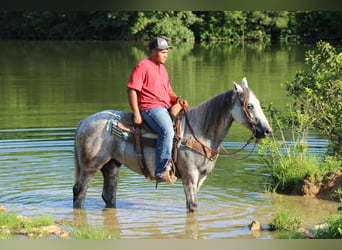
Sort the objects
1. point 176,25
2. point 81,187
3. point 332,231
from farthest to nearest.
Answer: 1. point 176,25
2. point 81,187
3. point 332,231

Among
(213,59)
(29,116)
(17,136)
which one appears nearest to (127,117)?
(17,136)

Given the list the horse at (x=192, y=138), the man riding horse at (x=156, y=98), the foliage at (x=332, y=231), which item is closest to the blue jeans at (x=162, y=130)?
the man riding horse at (x=156, y=98)

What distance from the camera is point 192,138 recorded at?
715cm

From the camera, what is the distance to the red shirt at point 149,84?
6.88m

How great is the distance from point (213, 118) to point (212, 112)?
2.9 inches

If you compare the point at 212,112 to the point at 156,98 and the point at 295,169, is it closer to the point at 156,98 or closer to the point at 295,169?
the point at 156,98

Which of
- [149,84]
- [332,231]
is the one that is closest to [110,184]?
[149,84]

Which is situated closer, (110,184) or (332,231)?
(332,231)

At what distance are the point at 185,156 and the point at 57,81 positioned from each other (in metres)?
19.6

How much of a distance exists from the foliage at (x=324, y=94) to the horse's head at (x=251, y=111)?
7.05ft

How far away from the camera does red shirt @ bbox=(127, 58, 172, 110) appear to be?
6.88 metres

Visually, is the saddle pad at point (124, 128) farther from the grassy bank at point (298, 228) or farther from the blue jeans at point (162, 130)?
the grassy bank at point (298, 228)

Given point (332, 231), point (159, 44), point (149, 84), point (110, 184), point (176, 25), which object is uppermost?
point (159, 44)
